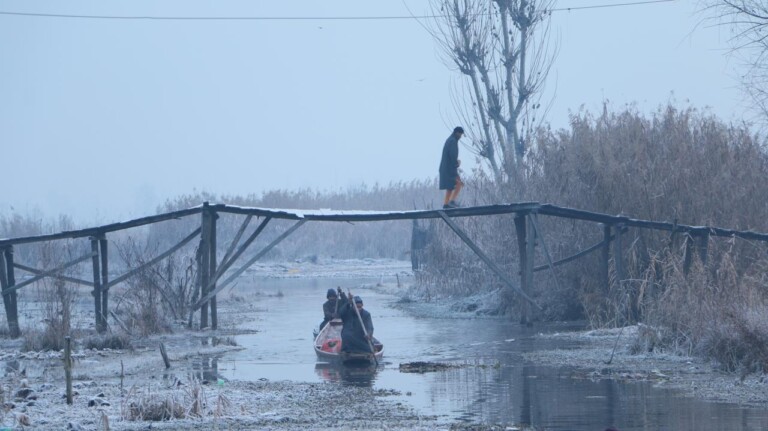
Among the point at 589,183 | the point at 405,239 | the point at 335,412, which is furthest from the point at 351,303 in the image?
the point at 405,239

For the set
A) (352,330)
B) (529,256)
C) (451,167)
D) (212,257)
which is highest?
A: (451,167)

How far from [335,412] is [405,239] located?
2239 inches

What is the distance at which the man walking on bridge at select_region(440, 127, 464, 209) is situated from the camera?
2462cm

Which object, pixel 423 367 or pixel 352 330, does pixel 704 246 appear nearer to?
pixel 423 367

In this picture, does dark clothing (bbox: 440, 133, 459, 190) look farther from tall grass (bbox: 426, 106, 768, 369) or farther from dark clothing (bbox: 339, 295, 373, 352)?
dark clothing (bbox: 339, 295, 373, 352)

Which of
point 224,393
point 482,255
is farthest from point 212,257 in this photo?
point 224,393

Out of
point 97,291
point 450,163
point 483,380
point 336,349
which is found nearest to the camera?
point 483,380

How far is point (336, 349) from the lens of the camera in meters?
21.0

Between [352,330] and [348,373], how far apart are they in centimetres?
133

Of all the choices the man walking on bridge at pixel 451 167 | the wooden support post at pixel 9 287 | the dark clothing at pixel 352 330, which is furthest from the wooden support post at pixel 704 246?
the wooden support post at pixel 9 287

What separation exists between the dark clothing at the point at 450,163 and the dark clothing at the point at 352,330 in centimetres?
569

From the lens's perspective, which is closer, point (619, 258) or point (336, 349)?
point (336, 349)

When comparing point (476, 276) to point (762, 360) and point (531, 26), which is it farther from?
point (762, 360)

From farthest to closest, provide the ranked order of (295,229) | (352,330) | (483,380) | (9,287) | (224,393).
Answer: (9,287), (295,229), (352,330), (483,380), (224,393)
